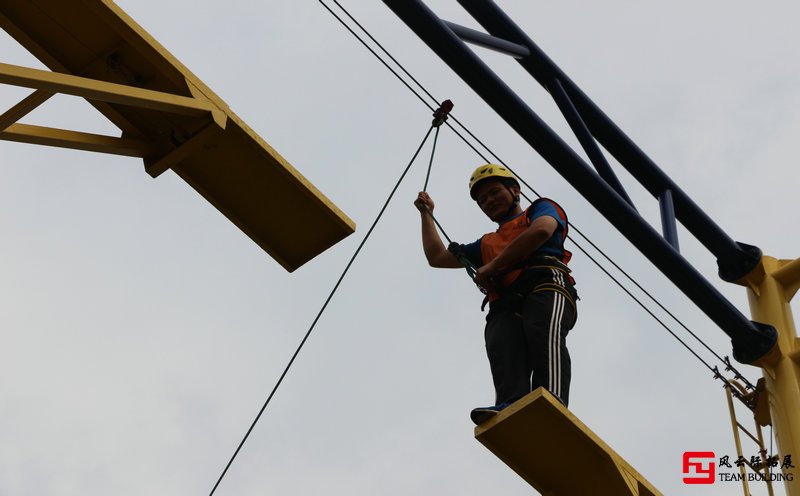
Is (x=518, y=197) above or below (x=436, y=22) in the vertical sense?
below

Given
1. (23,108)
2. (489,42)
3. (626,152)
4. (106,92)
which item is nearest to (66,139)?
(23,108)

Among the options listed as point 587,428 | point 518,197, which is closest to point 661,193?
point 518,197

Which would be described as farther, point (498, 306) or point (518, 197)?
point (518, 197)

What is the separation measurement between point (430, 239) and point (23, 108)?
250 cm

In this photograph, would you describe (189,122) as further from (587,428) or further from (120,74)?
(587,428)

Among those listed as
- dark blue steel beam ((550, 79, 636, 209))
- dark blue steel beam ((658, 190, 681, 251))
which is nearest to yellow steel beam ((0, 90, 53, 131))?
dark blue steel beam ((550, 79, 636, 209))

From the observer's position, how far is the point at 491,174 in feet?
20.7


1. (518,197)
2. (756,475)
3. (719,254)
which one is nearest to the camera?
(518,197)

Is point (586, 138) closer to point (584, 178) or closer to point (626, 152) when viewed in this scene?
point (584, 178)

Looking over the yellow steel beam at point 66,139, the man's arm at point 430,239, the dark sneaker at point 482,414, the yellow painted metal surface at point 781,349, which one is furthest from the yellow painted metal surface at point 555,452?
the yellow painted metal surface at point 781,349

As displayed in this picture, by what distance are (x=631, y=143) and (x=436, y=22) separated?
1.81m

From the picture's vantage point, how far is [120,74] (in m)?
4.95

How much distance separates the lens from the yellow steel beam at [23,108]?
455 centimetres

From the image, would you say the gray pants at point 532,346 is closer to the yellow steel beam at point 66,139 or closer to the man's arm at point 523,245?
the man's arm at point 523,245
